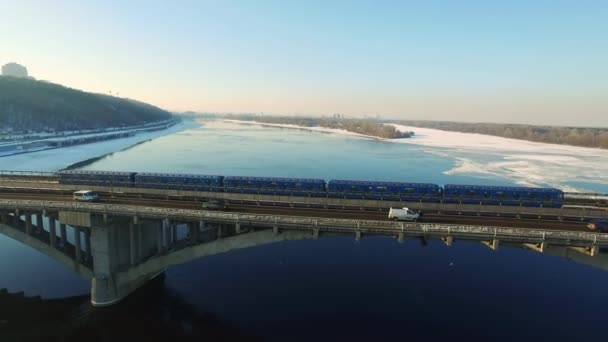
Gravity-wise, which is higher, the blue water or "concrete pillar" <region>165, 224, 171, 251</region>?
"concrete pillar" <region>165, 224, 171, 251</region>

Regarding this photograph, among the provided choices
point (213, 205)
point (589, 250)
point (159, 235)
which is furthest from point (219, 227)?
point (589, 250)

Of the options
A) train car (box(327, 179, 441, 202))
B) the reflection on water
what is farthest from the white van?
train car (box(327, 179, 441, 202))

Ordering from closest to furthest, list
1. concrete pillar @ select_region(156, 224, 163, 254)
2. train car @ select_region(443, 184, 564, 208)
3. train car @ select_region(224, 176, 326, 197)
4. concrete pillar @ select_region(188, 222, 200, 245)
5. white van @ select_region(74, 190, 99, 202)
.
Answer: concrete pillar @ select_region(188, 222, 200, 245) < concrete pillar @ select_region(156, 224, 163, 254) < white van @ select_region(74, 190, 99, 202) < train car @ select_region(443, 184, 564, 208) < train car @ select_region(224, 176, 326, 197)

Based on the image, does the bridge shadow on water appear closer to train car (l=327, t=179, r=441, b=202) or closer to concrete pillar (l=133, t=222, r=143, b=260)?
concrete pillar (l=133, t=222, r=143, b=260)

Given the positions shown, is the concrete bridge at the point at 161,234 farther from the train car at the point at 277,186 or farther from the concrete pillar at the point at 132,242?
the train car at the point at 277,186

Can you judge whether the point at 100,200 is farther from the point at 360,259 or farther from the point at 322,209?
the point at 360,259

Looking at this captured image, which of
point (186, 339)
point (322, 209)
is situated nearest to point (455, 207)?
point (322, 209)
